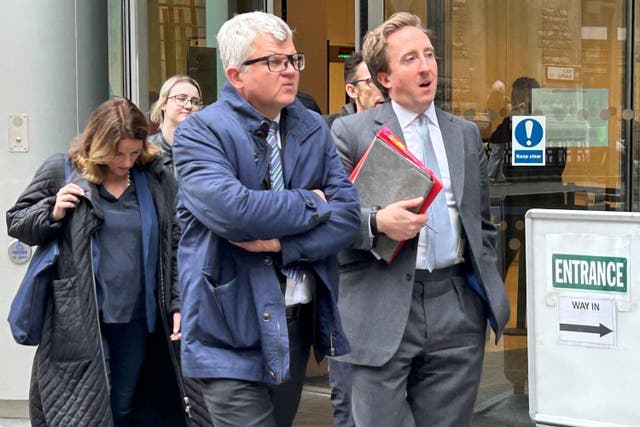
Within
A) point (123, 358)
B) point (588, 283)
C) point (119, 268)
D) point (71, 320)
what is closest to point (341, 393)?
point (123, 358)

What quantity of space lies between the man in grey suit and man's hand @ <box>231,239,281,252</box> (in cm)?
50

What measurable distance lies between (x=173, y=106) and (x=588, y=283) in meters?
3.26

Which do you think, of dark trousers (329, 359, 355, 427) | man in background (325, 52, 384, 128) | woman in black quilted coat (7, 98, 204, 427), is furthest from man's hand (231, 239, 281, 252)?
man in background (325, 52, 384, 128)

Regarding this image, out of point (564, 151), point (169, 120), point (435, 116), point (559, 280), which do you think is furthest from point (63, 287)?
point (564, 151)

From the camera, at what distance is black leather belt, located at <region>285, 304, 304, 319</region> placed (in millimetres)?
3750

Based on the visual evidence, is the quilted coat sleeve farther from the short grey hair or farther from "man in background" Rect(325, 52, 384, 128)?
the short grey hair

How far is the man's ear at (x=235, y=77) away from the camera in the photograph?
3752 mm

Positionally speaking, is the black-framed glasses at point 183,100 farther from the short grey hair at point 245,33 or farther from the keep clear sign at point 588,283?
the keep clear sign at point 588,283

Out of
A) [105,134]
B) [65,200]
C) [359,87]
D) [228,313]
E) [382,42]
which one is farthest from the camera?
[359,87]

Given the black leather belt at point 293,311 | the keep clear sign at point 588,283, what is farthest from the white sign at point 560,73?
the black leather belt at point 293,311

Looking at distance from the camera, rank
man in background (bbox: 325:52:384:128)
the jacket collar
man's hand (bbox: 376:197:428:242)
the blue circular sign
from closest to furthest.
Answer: the jacket collar
man's hand (bbox: 376:197:428:242)
man in background (bbox: 325:52:384:128)
the blue circular sign

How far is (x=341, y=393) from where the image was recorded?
534 cm

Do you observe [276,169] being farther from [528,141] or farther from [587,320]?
[528,141]

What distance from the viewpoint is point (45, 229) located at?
16.5 feet
